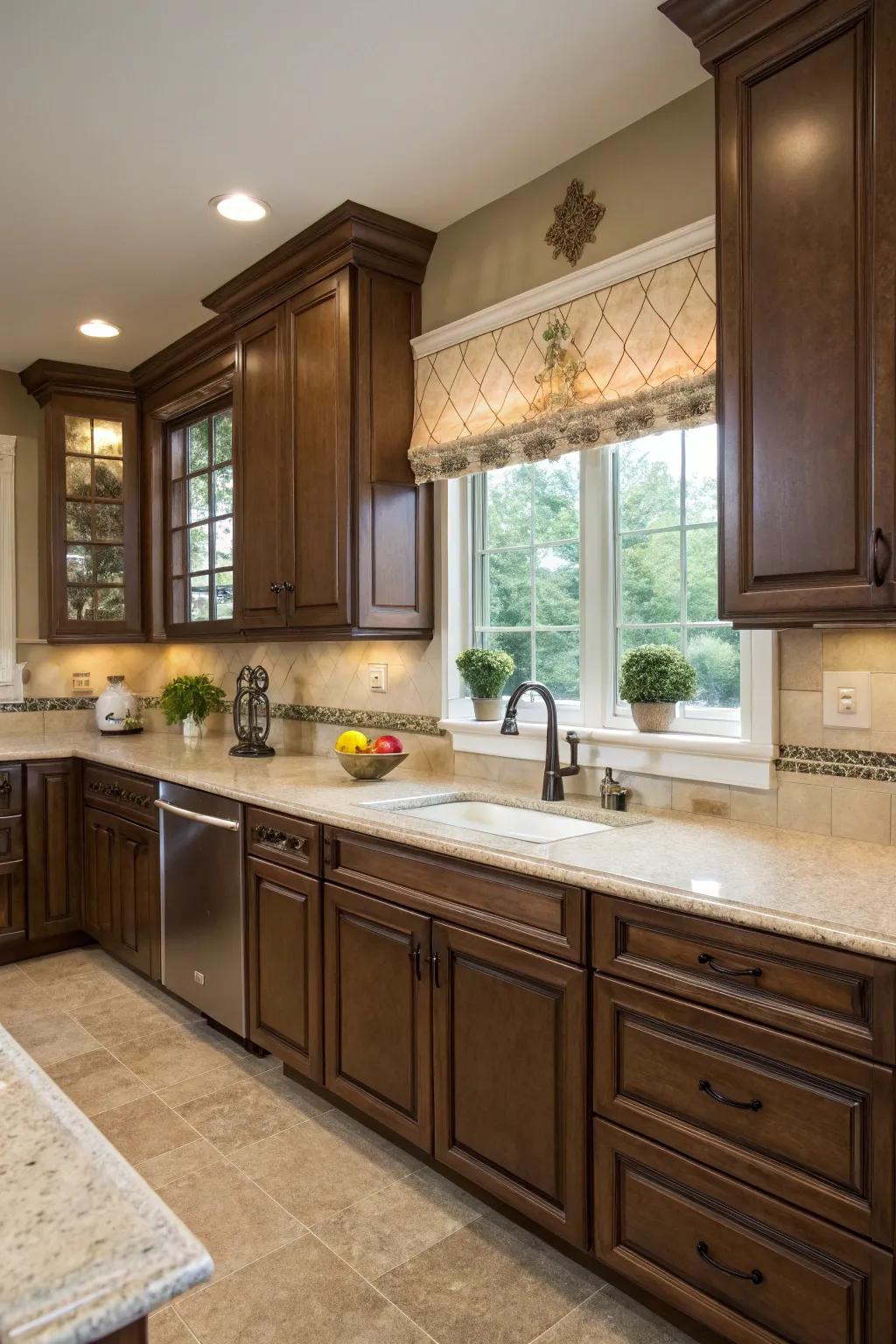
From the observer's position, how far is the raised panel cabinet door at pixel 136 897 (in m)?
3.39

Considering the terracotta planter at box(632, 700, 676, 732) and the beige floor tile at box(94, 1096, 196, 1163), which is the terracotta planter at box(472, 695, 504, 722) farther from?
the beige floor tile at box(94, 1096, 196, 1163)

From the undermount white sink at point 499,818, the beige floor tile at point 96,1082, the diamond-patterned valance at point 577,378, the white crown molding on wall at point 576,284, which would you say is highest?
the white crown molding on wall at point 576,284

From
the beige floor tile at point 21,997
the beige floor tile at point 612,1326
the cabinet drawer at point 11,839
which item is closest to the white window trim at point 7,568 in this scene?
the cabinet drawer at point 11,839

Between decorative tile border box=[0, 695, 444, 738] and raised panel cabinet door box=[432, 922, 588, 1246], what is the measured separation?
1.12 meters

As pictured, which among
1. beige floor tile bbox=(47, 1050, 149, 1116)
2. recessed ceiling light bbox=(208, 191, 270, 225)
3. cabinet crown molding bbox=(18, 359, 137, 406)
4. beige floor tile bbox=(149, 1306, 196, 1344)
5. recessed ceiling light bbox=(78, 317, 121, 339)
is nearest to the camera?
beige floor tile bbox=(149, 1306, 196, 1344)

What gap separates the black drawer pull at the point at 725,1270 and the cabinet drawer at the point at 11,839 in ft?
10.6

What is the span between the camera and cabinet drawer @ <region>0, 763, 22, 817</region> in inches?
Answer: 151

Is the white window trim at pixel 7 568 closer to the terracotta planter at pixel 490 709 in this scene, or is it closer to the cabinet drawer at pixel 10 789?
the cabinet drawer at pixel 10 789

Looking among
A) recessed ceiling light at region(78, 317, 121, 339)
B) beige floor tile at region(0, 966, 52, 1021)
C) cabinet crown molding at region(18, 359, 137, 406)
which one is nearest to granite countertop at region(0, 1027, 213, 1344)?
beige floor tile at region(0, 966, 52, 1021)

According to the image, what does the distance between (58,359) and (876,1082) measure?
4440 millimetres

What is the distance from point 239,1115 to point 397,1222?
0.70 meters

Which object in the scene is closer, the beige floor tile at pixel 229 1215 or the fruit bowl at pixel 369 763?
the beige floor tile at pixel 229 1215

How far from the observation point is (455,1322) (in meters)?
1.78

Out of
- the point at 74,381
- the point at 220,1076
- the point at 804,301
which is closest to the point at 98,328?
the point at 74,381
